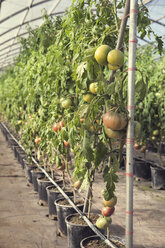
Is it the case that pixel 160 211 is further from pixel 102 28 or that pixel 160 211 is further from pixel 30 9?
pixel 30 9

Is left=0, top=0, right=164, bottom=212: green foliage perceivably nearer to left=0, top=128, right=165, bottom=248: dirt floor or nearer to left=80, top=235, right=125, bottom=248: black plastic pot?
left=80, top=235, right=125, bottom=248: black plastic pot

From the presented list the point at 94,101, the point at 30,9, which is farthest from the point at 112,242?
the point at 30,9

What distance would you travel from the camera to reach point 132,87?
1.63 meters

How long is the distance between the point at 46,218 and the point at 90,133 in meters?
1.67

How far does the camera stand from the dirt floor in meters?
2.76

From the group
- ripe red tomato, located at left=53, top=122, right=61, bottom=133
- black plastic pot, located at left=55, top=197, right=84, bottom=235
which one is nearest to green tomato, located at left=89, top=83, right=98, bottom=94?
ripe red tomato, located at left=53, top=122, right=61, bottom=133

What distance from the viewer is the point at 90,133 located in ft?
6.62

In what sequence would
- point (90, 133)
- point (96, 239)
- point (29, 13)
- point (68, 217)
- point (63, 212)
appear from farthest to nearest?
point (29, 13), point (63, 212), point (68, 217), point (96, 239), point (90, 133)

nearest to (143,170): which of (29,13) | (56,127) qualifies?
(56,127)

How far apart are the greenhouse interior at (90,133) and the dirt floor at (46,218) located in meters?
0.01

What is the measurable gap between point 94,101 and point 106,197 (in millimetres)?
587

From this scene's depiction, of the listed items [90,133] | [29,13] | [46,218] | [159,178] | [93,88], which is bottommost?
[46,218]

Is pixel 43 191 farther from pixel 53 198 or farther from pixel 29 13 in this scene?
pixel 29 13

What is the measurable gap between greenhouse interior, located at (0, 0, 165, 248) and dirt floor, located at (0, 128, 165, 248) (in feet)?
0.03
